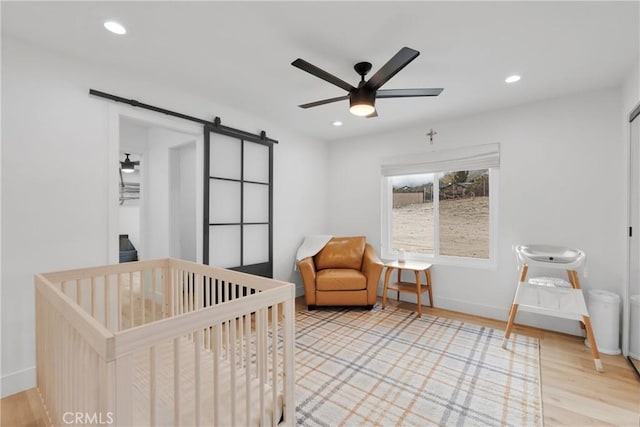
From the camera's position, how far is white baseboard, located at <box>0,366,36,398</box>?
1891 mm

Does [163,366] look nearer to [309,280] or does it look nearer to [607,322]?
[309,280]

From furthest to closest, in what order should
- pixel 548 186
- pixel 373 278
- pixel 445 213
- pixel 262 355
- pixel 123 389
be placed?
pixel 445 213, pixel 373 278, pixel 548 186, pixel 262 355, pixel 123 389

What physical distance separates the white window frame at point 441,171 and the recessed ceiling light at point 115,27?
122 inches

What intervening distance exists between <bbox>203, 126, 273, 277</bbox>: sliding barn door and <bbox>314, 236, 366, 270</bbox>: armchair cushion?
2.26 ft

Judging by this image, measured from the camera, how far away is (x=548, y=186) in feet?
9.75

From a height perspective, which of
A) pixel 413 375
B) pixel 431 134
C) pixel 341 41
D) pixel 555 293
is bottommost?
pixel 413 375

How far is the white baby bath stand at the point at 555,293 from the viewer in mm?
2293

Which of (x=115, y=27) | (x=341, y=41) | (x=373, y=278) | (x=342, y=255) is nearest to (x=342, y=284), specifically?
(x=373, y=278)

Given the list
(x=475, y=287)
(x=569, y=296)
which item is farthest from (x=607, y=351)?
(x=475, y=287)

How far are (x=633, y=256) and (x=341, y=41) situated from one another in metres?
2.83

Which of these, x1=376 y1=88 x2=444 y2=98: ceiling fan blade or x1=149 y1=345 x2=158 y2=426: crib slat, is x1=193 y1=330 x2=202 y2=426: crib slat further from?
x1=376 y1=88 x2=444 y2=98: ceiling fan blade

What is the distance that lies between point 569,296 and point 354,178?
2774 millimetres

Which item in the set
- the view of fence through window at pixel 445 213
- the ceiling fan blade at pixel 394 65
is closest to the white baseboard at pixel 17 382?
the ceiling fan blade at pixel 394 65

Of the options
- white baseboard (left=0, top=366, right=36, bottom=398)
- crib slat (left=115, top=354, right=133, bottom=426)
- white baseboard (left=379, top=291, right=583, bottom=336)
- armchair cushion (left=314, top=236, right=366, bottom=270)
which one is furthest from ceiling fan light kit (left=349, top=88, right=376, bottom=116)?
white baseboard (left=0, top=366, right=36, bottom=398)
